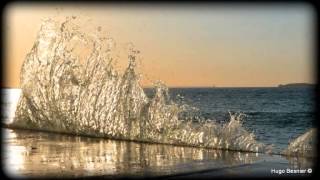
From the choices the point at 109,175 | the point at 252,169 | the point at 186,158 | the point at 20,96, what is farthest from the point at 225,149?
the point at 20,96

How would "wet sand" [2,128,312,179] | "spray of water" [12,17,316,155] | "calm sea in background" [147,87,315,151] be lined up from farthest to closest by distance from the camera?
1. "calm sea in background" [147,87,315,151]
2. "spray of water" [12,17,316,155]
3. "wet sand" [2,128,312,179]

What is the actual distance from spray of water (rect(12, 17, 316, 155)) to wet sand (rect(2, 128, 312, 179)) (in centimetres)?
93

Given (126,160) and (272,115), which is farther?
(272,115)

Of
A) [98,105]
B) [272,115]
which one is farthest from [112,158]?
[272,115]

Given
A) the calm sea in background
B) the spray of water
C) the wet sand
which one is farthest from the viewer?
the calm sea in background

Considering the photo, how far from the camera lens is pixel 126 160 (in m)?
8.21

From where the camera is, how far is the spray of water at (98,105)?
11.0 m

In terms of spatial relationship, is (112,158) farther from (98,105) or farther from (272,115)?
(272,115)

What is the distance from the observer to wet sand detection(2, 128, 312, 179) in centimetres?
693

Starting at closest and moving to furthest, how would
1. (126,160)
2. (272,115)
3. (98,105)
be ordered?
(126,160)
(98,105)
(272,115)

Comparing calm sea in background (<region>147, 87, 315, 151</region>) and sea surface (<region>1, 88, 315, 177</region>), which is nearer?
sea surface (<region>1, 88, 315, 177</region>)

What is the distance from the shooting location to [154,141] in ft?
36.3

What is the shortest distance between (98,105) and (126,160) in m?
4.83

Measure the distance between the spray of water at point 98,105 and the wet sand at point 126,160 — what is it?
93 cm
